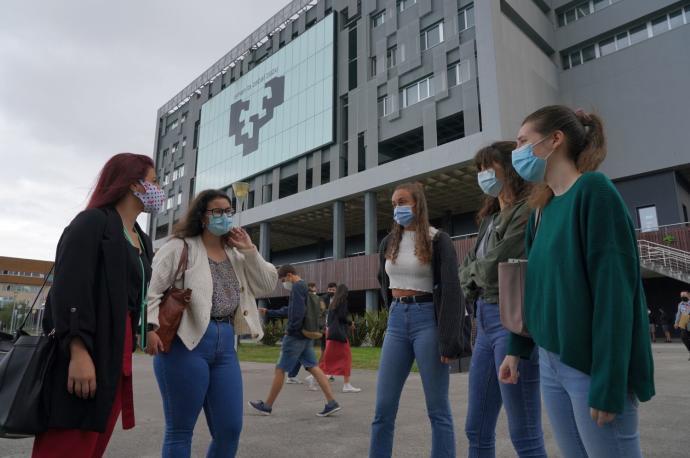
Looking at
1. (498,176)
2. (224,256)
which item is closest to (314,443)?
(224,256)

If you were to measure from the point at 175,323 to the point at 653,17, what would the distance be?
3279cm

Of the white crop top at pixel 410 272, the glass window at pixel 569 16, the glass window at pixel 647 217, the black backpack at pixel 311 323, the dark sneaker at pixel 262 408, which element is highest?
the glass window at pixel 569 16

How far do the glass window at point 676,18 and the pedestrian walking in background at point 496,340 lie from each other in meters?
30.4

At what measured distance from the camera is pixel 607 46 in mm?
28781

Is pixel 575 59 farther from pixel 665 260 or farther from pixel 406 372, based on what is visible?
pixel 406 372

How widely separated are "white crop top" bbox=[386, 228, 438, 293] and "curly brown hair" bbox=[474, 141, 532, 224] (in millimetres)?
436

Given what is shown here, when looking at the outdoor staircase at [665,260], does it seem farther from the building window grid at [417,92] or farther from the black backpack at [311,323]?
the black backpack at [311,323]

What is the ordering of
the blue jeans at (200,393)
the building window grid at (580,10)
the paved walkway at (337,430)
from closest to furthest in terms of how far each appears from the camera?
the blue jeans at (200,393) → the paved walkway at (337,430) → the building window grid at (580,10)

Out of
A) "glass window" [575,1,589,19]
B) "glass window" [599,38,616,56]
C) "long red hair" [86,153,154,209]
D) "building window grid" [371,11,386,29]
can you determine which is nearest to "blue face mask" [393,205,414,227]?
"long red hair" [86,153,154,209]

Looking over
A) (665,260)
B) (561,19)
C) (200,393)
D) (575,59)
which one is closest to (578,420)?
(200,393)

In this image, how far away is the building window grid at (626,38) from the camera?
1032 inches

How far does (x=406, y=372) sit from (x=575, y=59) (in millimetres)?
32728

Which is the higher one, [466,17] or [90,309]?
[466,17]

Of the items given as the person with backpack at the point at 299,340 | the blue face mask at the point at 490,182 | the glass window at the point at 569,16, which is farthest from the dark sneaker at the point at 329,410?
the glass window at the point at 569,16
